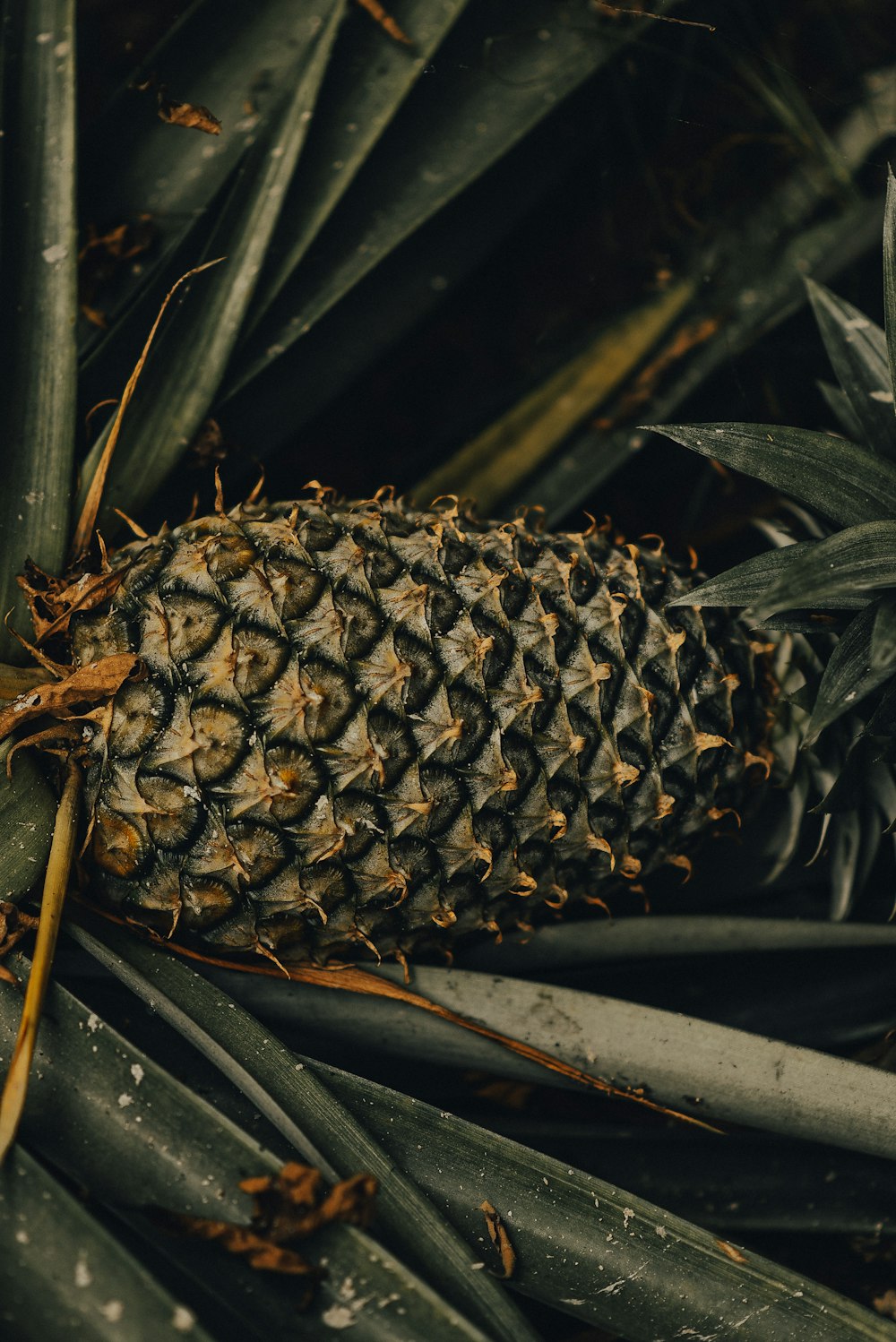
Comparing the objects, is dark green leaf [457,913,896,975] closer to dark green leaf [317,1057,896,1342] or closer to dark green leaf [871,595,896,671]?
dark green leaf [317,1057,896,1342]

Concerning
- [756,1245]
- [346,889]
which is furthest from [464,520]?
[756,1245]

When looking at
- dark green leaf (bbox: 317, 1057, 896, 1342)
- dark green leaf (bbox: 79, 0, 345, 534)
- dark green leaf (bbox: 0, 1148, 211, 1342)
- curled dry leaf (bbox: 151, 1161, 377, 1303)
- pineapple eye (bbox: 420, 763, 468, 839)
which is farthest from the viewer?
dark green leaf (bbox: 79, 0, 345, 534)

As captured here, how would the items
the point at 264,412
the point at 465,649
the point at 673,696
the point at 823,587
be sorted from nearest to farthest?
the point at 823,587, the point at 465,649, the point at 673,696, the point at 264,412

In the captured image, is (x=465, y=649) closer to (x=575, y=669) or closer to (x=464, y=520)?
(x=575, y=669)

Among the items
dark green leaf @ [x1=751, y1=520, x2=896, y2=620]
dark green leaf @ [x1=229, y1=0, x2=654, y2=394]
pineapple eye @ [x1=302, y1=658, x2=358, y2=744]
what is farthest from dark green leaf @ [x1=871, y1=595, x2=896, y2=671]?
dark green leaf @ [x1=229, y1=0, x2=654, y2=394]

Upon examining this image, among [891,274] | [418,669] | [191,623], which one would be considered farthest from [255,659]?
[891,274]

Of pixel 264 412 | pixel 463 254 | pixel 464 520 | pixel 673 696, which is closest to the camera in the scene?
pixel 673 696
